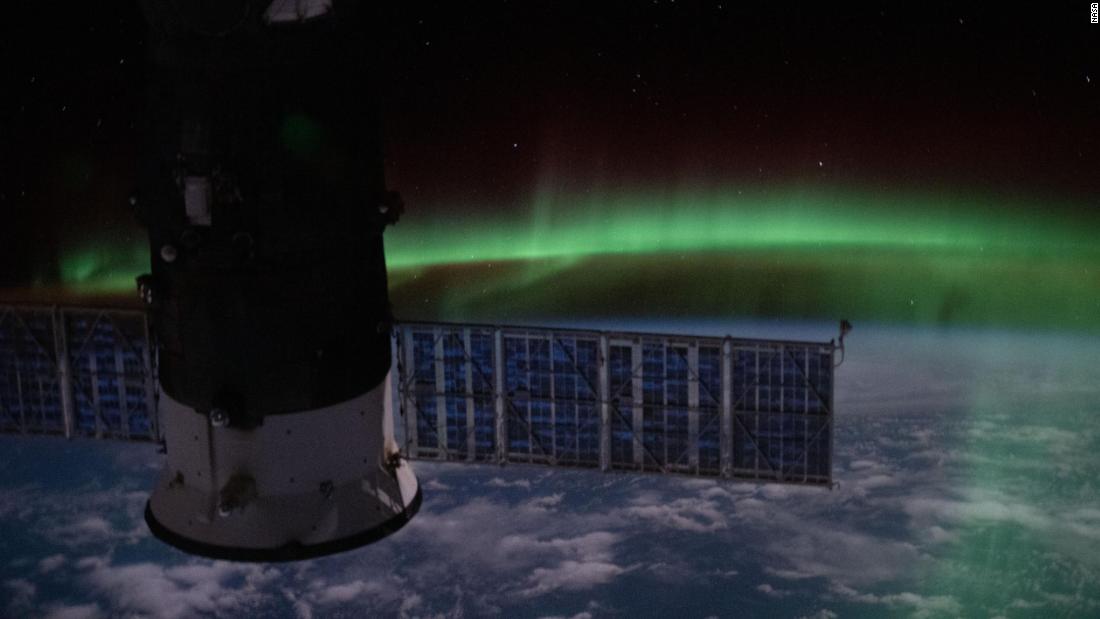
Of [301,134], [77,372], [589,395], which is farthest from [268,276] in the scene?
[77,372]

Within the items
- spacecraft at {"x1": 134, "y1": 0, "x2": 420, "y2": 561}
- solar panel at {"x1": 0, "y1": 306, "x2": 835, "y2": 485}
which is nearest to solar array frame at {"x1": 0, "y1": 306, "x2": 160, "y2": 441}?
solar panel at {"x1": 0, "y1": 306, "x2": 835, "y2": 485}

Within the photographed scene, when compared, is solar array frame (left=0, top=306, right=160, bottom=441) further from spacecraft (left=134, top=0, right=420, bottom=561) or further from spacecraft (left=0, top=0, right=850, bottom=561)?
spacecraft (left=134, top=0, right=420, bottom=561)

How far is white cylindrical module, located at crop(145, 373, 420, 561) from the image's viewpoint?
12688 mm

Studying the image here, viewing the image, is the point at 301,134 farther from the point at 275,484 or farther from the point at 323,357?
the point at 275,484

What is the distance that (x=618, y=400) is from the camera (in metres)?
15.6

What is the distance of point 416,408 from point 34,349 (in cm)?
603

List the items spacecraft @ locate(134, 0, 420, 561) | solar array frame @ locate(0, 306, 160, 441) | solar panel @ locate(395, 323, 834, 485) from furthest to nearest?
solar array frame @ locate(0, 306, 160, 441) → solar panel @ locate(395, 323, 834, 485) → spacecraft @ locate(134, 0, 420, 561)

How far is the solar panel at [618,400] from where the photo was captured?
15156 mm

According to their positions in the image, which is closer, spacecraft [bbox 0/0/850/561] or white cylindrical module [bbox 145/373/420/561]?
spacecraft [bbox 0/0/850/561]

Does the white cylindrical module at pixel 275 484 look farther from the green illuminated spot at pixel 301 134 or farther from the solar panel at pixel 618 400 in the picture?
the green illuminated spot at pixel 301 134

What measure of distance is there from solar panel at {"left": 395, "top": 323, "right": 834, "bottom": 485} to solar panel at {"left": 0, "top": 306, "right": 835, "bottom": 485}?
2cm

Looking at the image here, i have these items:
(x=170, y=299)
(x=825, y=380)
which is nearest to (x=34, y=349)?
(x=170, y=299)

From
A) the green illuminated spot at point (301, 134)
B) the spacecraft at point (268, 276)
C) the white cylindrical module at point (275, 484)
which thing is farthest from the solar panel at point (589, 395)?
the green illuminated spot at point (301, 134)

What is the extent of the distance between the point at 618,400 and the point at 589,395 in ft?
1.36
